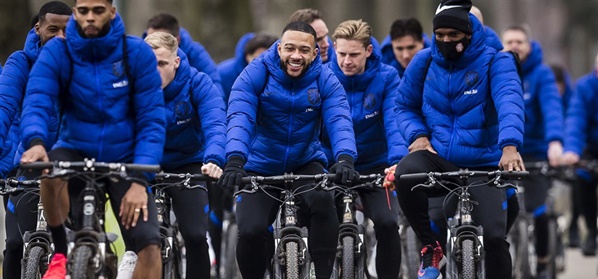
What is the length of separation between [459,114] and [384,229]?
1435 mm

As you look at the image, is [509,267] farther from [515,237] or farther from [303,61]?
[515,237]

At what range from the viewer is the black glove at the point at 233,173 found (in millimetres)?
11664

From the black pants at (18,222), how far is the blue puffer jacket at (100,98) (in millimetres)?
1846

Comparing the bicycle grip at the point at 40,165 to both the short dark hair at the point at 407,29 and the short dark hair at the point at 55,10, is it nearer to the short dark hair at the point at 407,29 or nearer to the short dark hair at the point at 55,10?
the short dark hair at the point at 55,10

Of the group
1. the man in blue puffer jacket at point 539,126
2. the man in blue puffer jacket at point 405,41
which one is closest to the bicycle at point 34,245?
the man in blue puffer jacket at point 405,41

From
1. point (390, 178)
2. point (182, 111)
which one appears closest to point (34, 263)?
point (182, 111)

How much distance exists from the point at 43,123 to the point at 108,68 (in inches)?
20.9

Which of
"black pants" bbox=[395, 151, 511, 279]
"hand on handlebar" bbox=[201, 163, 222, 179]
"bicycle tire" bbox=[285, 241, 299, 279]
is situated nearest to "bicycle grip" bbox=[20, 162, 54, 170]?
"hand on handlebar" bbox=[201, 163, 222, 179]

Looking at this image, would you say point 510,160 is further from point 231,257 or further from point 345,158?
point 231,257

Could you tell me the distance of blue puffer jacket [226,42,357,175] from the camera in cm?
1236

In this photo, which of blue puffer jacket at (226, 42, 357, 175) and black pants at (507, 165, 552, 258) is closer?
blue puffer jacket at (226, 42, 357, 175)

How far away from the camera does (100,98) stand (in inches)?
432

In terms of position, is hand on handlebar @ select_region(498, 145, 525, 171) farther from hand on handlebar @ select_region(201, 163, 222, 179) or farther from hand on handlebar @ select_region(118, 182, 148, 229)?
hand on handlebar @ select_region(118, 182, 148, 229)

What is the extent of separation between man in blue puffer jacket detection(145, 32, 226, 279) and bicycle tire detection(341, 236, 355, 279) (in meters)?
1.00
